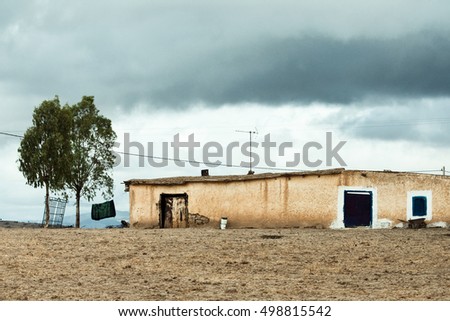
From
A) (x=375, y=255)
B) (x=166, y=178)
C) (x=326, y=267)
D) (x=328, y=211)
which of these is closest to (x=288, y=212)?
(x=328, y=211)

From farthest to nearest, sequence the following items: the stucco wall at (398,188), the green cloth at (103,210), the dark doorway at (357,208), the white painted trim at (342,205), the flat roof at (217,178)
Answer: the green cloth at (103,210), the flat roof at (217,178), the stucco wall at (398,188), the dark doorway at (357,208), the white painted trim at (342,205)

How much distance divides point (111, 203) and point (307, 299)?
4773cm

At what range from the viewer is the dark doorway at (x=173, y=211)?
45844 millimetres

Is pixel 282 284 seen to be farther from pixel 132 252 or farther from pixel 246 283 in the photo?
pixel 132 252

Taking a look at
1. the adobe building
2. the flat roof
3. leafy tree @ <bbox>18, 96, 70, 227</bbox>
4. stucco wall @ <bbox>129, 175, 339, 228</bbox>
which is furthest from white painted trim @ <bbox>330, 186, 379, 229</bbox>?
leafy tree @ <bbox>18, 96, 70, 227</bbox>

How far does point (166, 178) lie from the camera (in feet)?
162

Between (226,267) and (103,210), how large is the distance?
1615 inches

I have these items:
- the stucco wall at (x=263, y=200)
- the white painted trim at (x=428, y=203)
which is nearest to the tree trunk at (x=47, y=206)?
the stucco wall at (x=263, y=200)

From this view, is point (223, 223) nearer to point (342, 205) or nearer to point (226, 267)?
point (342, 205)

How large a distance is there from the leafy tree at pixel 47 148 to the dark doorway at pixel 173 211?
12201mm

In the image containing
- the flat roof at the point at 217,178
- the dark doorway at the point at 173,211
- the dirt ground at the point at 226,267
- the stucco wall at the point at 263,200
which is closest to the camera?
the dirt ground at the point at 226,267

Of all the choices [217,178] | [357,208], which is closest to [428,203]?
[357,208]

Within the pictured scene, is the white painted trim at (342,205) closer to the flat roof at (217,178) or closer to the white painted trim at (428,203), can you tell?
the flat roof at (217,178)

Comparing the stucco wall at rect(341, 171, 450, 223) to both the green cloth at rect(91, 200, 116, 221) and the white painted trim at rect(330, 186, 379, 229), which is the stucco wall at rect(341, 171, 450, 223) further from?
the green cloth at rect(91, 200, 116, 221)
